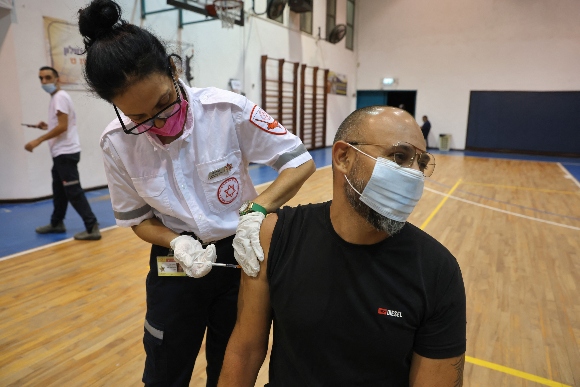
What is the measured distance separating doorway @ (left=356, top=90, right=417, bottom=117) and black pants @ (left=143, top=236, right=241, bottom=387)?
1376cm

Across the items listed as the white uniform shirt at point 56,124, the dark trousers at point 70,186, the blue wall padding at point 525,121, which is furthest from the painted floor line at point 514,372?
the blue wall padding at point 525,121

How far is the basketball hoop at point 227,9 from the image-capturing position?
7.11 m

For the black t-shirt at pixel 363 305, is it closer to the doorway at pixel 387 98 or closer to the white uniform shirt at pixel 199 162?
the white uniform shirt at pixel 199 162

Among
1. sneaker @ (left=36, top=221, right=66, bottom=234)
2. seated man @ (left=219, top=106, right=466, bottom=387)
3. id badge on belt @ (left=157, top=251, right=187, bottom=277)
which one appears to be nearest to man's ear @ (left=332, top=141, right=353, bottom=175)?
seated man @ (left=219, top=106, right=466, bottom=387)

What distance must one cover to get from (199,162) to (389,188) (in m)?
0.62

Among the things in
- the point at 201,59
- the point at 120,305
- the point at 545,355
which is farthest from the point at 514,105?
the point at 120,305

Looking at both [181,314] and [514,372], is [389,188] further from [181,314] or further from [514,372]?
[514,372]

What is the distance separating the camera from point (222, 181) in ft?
4.33

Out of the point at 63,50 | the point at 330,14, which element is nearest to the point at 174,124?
the point at 63,50

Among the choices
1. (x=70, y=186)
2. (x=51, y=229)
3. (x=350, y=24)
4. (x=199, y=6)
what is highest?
(x=350, y=24)

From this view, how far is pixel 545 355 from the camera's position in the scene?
2.21 m

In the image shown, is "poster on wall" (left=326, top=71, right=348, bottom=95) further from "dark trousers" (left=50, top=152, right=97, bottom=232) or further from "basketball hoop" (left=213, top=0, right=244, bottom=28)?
"dark trousers" (left=50, top=152, right=97, bottom=232)

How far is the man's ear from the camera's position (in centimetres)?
105

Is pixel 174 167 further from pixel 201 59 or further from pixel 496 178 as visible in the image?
pixel 496 178
